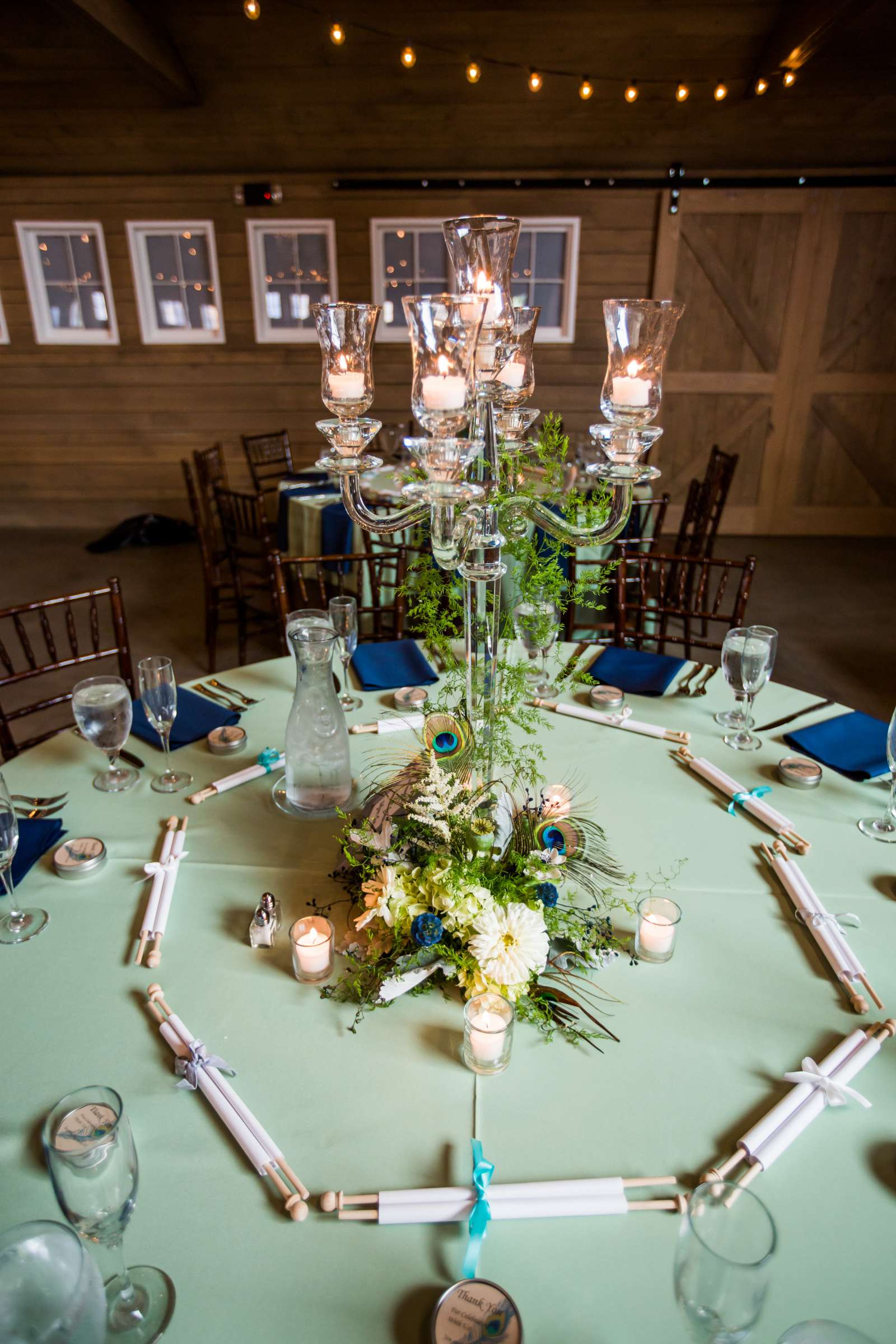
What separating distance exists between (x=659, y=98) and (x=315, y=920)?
18.0 feet

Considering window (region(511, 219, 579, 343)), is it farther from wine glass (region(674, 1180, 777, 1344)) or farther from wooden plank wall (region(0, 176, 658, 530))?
wine glass (region(674, 1180, 777, 1344))

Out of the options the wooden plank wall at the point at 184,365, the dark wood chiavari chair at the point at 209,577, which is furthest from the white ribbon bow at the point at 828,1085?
the wooden plank wall at the point at 184,365

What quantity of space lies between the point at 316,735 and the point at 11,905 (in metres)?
0.51

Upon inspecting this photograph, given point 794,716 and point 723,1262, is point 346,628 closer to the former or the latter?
point 794,716

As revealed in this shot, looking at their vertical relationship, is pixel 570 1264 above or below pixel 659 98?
below

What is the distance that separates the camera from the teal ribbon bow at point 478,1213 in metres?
0.76

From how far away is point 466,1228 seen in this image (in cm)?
81

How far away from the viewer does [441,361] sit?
2.90 feet

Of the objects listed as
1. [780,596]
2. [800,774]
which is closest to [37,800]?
[800,774]

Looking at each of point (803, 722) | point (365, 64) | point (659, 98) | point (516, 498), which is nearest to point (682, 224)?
point (659, 98)

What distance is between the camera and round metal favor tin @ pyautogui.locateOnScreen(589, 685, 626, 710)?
176 centimetres

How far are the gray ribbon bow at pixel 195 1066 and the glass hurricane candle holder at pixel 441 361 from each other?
2.51 feet

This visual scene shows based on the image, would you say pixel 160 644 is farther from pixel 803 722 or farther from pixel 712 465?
pixel 803 722

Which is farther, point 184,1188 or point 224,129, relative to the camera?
point 224,129
